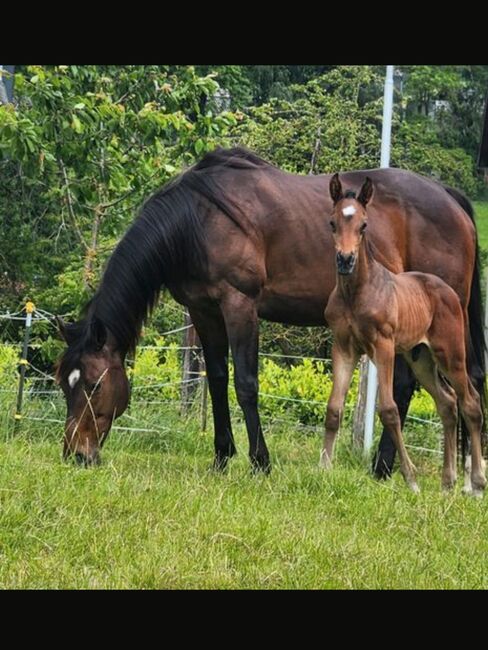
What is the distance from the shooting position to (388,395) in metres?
6.74

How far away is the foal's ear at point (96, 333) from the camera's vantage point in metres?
7.34

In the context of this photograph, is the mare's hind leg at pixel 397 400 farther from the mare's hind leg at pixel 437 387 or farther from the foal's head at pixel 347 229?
the foal's head at pixel 347 229

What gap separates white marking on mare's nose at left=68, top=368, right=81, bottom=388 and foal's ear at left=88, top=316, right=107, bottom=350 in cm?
22

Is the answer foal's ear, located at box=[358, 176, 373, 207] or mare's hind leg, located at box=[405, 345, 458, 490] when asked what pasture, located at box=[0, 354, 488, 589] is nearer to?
mare's hind leg, located at box=[405, 345, 458, 490]

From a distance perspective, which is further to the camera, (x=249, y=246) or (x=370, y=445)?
(x=370, y=445)

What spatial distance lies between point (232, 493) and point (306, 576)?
159 centimetres

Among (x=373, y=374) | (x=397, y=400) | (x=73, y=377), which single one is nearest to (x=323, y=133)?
(x=373, y=374)

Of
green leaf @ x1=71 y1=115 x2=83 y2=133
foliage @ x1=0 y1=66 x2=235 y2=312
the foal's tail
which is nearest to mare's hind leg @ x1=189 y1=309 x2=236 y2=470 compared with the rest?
the foal's tail

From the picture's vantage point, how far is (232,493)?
6.15m

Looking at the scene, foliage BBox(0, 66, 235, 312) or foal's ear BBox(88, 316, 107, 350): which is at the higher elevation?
foliage BBox(0, 66, 235, 312)

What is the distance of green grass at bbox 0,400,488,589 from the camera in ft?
15.1

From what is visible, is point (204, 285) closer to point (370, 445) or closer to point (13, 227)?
point (370, 445)

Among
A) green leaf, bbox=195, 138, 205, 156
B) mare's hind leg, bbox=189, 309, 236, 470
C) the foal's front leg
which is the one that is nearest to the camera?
the foal's front leg

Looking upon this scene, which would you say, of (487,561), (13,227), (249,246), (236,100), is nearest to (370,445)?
(249,246)
